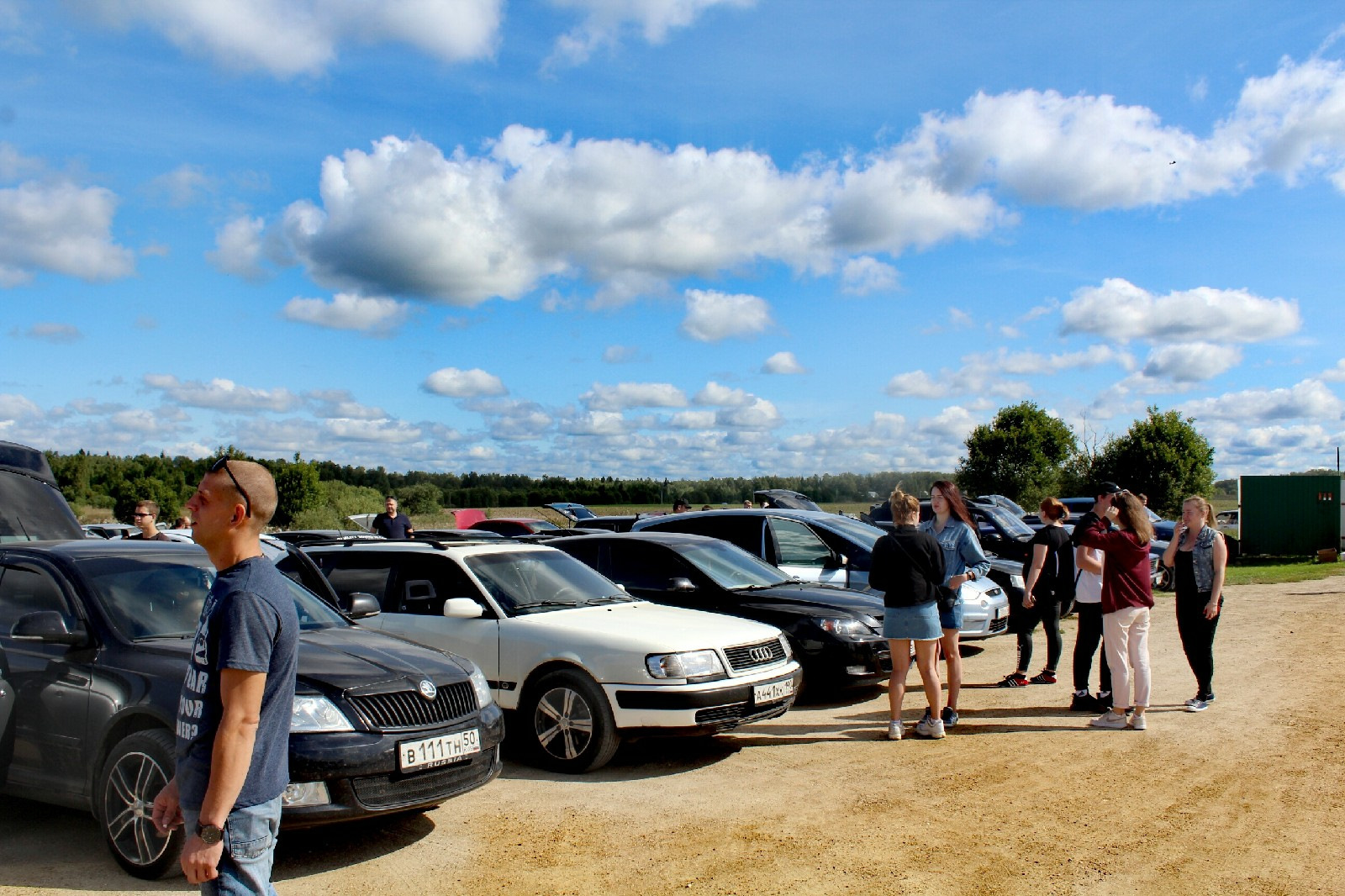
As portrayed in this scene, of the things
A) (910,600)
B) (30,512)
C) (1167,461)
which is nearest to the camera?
(910,600)

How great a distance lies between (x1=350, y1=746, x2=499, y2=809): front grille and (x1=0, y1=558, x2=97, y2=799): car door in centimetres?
142

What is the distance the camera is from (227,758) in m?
2.55

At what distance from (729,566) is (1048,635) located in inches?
128

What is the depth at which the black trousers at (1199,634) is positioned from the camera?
8.59 metres

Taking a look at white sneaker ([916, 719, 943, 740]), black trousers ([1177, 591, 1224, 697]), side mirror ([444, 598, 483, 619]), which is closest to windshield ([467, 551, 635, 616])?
side mirror ([444, 598, 483, 619])

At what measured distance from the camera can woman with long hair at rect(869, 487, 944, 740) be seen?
25.3 feet

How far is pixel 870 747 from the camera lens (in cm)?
759

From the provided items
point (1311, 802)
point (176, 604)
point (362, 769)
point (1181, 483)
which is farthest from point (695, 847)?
point (1181, 483)

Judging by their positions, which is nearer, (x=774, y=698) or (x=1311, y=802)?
(x=1311, y=802)

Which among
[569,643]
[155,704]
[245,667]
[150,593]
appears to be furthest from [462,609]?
[245,667]

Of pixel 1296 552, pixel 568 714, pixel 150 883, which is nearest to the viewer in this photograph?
pixel 150 883

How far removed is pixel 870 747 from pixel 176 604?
15.8ft

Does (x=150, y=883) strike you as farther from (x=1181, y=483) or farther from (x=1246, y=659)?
(x=1181, y=483)

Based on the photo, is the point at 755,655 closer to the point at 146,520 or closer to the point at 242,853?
the point at 242,853
